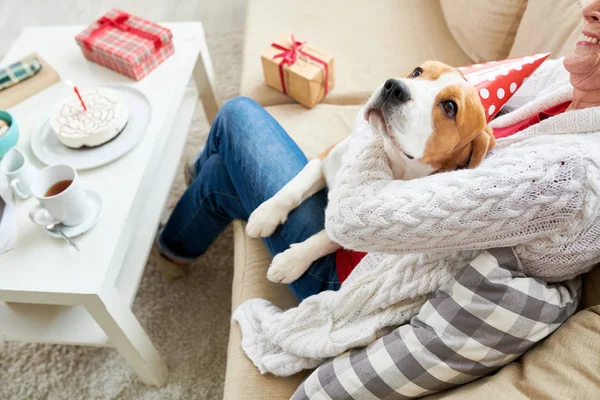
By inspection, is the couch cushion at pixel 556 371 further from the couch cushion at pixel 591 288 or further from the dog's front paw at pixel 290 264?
the dog's front paw at pixel 290 264

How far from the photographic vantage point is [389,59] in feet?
4.79

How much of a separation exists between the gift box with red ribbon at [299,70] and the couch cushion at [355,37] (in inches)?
1.9

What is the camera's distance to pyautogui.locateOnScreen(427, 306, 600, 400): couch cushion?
0.54 meters

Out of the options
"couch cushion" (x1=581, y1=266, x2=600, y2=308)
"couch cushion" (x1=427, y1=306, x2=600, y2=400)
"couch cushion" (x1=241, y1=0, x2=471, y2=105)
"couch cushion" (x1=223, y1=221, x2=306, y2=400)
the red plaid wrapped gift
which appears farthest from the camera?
"couch cushion" (x1=241, y1=0, x2=471, y2=105)

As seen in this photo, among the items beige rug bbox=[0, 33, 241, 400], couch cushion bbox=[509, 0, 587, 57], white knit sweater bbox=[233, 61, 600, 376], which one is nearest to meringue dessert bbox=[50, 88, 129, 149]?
beige rug bbox=[0, 33, 241, 400]

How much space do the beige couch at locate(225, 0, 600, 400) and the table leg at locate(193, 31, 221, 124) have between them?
4.7 inches

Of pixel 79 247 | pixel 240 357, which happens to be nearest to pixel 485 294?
pixel 240 357

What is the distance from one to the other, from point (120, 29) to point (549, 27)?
44.2 inches

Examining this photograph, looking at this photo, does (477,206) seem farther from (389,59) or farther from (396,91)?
(389,59)

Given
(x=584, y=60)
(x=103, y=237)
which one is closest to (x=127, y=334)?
(x=103, y=237)

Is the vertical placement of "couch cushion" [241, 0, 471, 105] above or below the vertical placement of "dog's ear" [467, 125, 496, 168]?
below

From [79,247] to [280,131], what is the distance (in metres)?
0.49

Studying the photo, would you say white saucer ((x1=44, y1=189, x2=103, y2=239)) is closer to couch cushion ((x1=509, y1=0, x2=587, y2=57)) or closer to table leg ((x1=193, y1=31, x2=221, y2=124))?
table leg ((x1=193, y1=31, x2=221, y2=124))

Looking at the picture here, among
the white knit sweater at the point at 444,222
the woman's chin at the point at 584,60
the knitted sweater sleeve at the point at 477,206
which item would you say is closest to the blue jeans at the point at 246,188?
the white knit sweater at the point at 444,222
